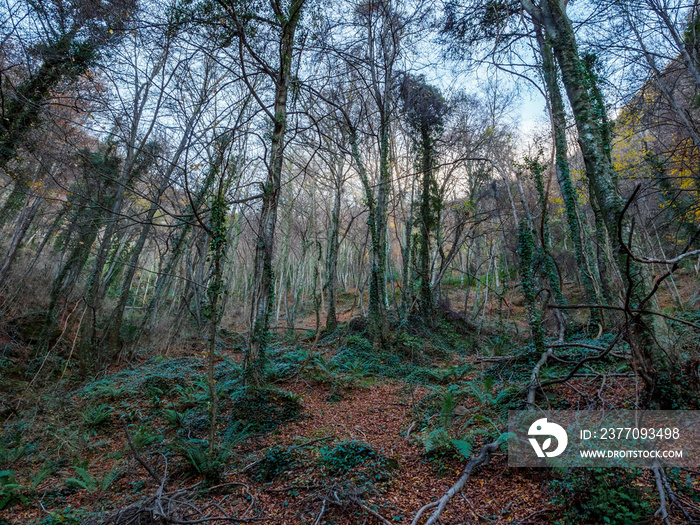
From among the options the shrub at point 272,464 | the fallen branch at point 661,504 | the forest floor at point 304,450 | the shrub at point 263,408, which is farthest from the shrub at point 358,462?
the fallen branch at point 661,504

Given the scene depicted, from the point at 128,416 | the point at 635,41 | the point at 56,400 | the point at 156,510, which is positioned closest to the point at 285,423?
the point at 156,510

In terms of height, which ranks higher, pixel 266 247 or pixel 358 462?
pixel 266 247

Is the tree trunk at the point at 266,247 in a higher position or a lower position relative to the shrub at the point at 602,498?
higher

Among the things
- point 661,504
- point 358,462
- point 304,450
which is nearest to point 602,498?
point 661,504

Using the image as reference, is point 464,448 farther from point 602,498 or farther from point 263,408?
point 263,408

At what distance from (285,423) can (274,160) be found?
420 cm

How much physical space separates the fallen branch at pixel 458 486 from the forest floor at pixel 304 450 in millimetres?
87

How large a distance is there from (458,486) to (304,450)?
1.83 meters

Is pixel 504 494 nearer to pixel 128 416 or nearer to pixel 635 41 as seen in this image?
pixel 128 416

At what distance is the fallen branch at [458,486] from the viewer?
2.21 meters

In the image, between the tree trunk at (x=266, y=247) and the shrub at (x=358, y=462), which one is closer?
the shrub at (x=358, y=462)

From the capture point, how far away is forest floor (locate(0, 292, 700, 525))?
2.41m

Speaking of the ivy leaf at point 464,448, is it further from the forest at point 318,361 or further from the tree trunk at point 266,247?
the tree trunk at point 266,247

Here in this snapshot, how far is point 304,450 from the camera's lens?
3629 mm
